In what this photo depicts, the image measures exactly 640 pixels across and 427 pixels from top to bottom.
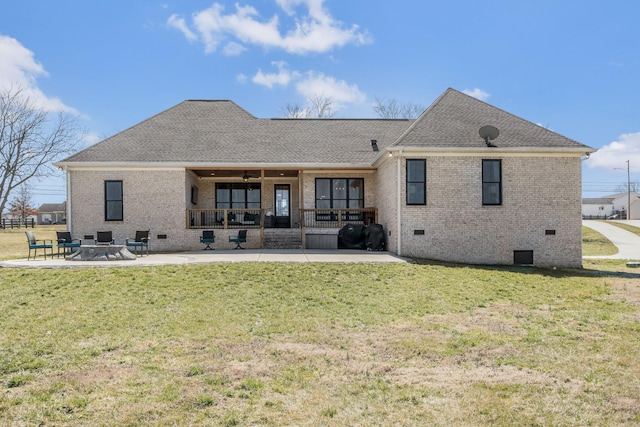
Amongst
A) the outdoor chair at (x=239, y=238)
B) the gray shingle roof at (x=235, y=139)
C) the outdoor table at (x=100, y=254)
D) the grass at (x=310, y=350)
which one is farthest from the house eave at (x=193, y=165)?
the grass at (x=310, y=350)

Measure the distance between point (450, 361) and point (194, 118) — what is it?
762 inches

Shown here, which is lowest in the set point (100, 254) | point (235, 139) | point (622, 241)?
point (622, 241)

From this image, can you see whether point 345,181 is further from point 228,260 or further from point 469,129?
point 228,260

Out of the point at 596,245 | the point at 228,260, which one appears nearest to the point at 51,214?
the point at 228,260

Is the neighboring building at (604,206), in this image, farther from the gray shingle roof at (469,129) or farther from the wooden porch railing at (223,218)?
the wooden porch railing at (223,218)

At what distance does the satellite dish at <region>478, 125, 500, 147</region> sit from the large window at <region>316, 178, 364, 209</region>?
20.1 ft

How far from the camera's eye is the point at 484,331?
725cm

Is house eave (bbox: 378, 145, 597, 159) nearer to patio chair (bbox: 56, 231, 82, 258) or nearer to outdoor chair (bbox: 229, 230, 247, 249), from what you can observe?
outdoor chair (bbox: 229, 230, 247, 249)

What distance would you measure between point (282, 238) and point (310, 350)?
12.8 meters

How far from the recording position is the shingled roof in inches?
632

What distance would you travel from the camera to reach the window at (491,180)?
51.5ft

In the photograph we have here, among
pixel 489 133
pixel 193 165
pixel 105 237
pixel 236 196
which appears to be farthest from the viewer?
pixel 236 196

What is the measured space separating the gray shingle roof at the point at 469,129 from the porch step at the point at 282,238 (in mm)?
6403

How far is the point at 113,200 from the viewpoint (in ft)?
59.2
